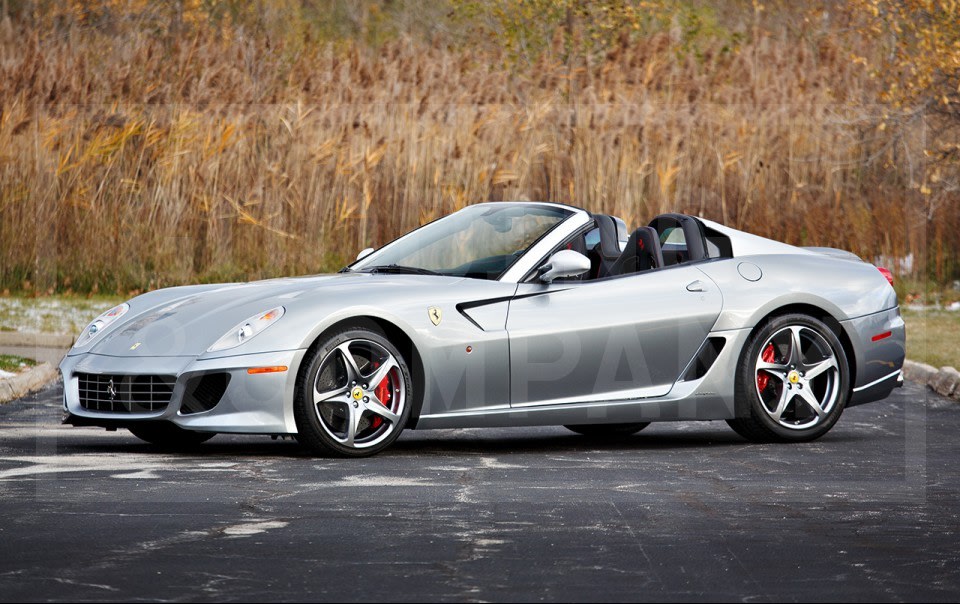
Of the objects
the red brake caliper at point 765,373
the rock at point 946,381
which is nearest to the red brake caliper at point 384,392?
the red brake caliper at point 765,373

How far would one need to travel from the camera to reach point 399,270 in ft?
31.0

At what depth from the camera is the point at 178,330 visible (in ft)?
28.0

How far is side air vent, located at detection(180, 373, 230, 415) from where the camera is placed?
8297 millimetres

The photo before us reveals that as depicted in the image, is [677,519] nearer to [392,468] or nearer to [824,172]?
[392,468]

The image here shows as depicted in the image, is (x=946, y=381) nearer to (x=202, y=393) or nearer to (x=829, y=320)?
(x=829, y=320)

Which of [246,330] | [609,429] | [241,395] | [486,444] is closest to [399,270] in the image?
[486,444]

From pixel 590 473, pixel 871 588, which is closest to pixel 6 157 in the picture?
pixel 590 473

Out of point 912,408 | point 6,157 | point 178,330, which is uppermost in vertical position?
point 6,157

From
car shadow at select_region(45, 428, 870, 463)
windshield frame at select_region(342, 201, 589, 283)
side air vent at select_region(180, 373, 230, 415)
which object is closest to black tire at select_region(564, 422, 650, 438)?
car shadow at select_region(45, 428, 870, 463)

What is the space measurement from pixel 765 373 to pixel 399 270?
85.5 inches

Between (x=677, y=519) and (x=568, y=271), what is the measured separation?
88.3 inches

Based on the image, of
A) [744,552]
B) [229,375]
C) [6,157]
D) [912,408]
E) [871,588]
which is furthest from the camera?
[6,157]

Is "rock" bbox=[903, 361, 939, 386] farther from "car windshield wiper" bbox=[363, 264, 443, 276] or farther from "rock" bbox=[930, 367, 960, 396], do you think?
"car windshield wiper" bbox=[363, 264, 443, 276]

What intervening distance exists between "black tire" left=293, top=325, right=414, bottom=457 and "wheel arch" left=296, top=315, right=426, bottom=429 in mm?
37
